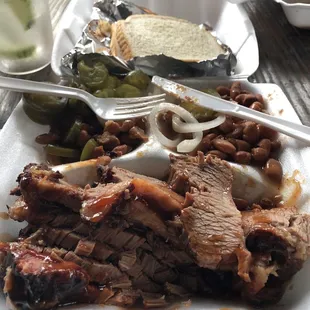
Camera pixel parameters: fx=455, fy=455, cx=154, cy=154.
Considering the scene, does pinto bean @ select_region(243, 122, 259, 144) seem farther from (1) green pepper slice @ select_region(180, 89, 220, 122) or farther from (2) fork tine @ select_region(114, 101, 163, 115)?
(2) fork tine @ select_region(114, 101, 163, 115)

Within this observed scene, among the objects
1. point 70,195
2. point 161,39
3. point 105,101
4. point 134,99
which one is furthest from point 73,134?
point 161,39

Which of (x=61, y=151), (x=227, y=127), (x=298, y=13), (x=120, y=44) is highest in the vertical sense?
(x=298, y=13)

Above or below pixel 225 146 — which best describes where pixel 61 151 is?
below

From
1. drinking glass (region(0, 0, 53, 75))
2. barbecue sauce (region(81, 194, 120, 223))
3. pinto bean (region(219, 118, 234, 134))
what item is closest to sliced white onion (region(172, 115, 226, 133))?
pinto bean (region(219, 118, 234, 134))

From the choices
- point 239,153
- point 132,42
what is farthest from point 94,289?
point 132,42

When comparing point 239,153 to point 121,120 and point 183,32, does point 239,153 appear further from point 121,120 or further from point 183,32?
point 183,32

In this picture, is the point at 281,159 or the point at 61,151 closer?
the point at 281,159

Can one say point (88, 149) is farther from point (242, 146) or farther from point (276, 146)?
point (276, 146)
